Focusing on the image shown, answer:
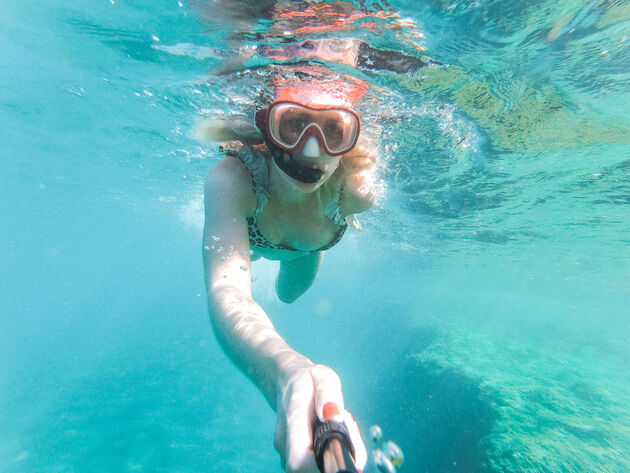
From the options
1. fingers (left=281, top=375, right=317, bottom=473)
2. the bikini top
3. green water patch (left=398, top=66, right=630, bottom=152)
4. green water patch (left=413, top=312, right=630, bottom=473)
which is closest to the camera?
fingers (left=281, top=375, right=317, bottom=473)

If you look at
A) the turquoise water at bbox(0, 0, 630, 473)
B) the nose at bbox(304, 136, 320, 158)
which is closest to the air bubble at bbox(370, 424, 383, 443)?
the nose at bbox(304, 136, 320, 158)

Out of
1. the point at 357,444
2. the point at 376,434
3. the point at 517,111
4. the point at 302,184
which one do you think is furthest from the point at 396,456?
the point at 517,111

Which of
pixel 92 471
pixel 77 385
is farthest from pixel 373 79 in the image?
pixel 77 385

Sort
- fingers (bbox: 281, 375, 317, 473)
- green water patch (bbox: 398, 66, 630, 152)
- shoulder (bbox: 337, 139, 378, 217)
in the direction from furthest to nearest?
green water patch (bbox: 398, 66, 630, 152) → shoulder (bbox: 337, 139, 378, 217) → fingers (bbox: 281, 375, 317, 473)

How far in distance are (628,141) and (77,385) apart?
2900 centimetres

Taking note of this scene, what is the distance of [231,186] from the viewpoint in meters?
2.76

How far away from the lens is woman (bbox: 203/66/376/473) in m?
1.15

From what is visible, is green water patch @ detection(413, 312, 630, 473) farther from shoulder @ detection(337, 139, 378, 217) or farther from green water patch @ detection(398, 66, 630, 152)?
green water patch @ detection(398, 66, 630, 152)

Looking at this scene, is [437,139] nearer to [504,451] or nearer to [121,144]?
[504,451]

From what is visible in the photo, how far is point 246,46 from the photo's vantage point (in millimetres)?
5688

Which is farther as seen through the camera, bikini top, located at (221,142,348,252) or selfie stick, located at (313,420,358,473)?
bikini top, located at (221,142,348,252)

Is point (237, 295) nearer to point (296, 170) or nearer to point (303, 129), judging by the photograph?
point (296, 170)

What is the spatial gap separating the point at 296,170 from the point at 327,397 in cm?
228

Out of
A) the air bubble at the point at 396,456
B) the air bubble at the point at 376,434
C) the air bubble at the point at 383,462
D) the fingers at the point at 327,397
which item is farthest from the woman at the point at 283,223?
the air bubble at the point at 383,462
